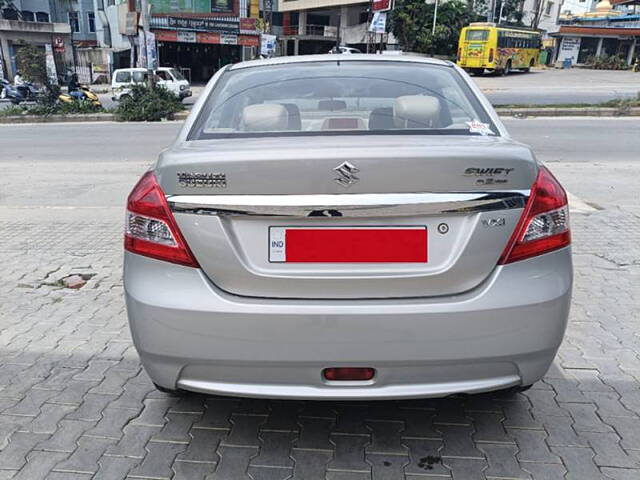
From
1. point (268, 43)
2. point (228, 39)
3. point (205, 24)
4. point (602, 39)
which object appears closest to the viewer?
point (268, 43)

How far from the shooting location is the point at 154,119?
58.1ft

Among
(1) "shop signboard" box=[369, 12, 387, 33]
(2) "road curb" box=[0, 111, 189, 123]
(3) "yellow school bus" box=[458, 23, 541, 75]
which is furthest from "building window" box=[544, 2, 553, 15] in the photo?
(2) "road curb" box=[0, 111, 189, 123]

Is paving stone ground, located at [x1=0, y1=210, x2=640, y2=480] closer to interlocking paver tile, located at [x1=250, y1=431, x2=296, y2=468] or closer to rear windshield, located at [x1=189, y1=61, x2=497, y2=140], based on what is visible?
interlocking paver tile, located at [x1=250, y1=431, x2=296, y2=468]

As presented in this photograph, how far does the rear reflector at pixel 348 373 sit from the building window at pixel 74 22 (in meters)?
56.0

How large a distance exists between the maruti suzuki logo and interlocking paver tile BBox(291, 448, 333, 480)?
1192 mm

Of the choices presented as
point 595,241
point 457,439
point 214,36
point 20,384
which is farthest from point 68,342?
point 214,36

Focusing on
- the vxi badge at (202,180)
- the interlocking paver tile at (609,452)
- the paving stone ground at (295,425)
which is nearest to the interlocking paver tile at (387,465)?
the paving stone ground at (295,425)

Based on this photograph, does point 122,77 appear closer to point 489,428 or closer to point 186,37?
point 186,37

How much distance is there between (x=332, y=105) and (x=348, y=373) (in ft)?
5.00

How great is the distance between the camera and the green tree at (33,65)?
1886cm

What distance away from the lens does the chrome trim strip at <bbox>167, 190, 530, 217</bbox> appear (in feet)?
6.36

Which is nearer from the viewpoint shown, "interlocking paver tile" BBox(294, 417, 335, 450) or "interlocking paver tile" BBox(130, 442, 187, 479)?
"interlocking paver tile" BBox(130, 442, 187, 479)

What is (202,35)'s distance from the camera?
139 ft

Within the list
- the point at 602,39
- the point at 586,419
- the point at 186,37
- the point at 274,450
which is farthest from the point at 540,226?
the point at 602,39
